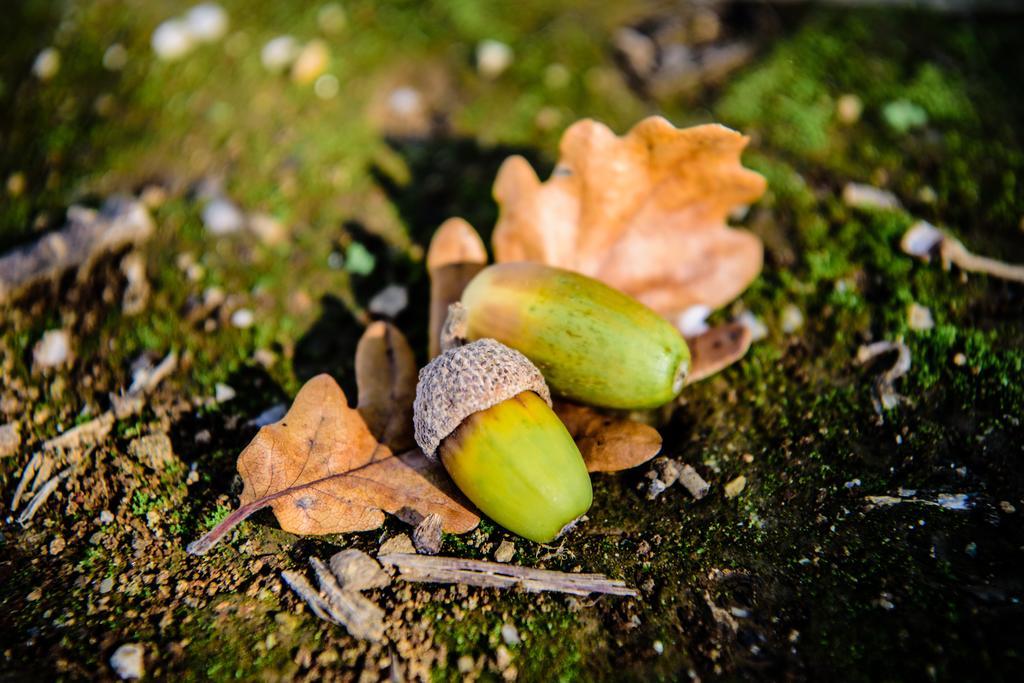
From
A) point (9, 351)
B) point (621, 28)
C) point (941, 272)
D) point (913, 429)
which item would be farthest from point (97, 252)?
point (941, 272)

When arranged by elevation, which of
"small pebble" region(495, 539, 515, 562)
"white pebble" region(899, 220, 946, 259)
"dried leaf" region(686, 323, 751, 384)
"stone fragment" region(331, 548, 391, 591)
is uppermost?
"stone fragment" region(331, 548, 391, 591)

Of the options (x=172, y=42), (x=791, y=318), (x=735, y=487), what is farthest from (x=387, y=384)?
(x=172, y=42)

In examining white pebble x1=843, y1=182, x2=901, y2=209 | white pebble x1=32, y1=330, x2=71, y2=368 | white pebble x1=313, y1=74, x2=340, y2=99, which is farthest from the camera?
white pebble x1=313, y1=74, x2=340, y2=99

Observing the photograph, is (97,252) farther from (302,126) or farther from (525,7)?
(525,7)

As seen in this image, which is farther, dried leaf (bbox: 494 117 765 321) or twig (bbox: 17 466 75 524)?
dried leaf (bbox: 494 117 765 321)

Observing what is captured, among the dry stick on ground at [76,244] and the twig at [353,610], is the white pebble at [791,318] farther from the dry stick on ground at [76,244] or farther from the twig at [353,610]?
the dry stick on ground at [76,244]

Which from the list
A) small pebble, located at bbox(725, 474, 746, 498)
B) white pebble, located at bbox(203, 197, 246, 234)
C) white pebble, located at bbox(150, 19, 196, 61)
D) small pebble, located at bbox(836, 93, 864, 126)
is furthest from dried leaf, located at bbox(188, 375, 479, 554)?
small pebble, located at bbox(836, 93, 864, 126)

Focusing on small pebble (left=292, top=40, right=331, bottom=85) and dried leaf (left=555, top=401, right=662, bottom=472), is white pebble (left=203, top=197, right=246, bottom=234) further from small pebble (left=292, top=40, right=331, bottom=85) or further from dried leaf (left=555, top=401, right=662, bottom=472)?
dried leaf (left=555, top=401, right=662, bottom=472)
